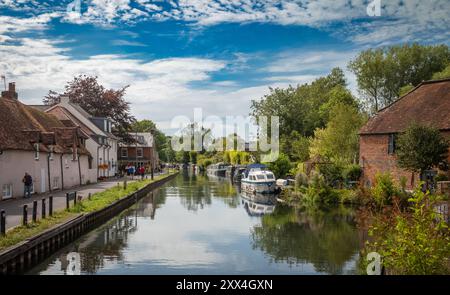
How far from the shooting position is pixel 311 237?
22.4 metres

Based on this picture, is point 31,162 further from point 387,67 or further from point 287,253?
point 387,67

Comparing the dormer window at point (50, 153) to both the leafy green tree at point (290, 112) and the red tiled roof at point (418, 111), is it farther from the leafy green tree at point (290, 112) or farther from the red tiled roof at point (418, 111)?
the leafy green tree at point (290, 112)

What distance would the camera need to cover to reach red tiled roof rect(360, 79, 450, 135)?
32.1 metres

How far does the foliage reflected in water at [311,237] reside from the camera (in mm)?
17719

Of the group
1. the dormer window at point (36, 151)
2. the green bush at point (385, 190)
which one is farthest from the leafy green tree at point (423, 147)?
the dormer window at point (36, 151)

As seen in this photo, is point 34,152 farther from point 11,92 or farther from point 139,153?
point 139,153

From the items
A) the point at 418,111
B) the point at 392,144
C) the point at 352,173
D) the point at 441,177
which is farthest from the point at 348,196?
the point at 418,111

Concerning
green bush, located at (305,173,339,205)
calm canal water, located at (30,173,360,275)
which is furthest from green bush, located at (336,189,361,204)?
calm canal water, located at (30,173,360,275)

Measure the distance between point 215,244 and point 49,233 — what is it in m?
6.77

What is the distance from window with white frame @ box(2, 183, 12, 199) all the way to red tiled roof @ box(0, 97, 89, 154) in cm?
210

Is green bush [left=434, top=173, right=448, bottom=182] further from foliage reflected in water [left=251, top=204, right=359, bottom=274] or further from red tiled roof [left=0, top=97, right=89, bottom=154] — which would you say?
red tiled roof [left=0, top=97, right=89, bottom=154]

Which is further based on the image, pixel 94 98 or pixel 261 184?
pixel 94 98

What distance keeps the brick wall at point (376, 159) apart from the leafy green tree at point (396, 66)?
22.4 m

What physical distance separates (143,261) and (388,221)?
9029 mm
